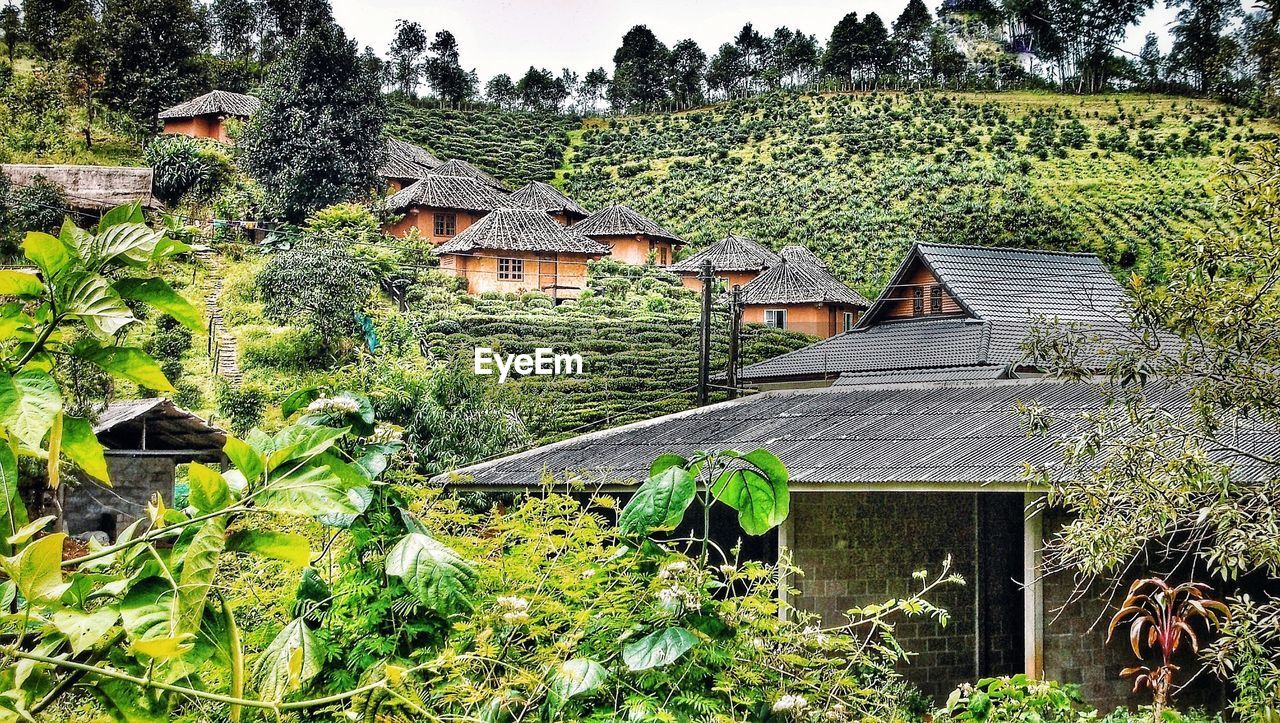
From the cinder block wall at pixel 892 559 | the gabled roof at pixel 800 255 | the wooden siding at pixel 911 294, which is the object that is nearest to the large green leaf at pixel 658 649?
the cinder block wall at pixel 892 559

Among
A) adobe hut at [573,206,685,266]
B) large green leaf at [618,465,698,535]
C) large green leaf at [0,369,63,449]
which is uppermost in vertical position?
adobe hut at [573,206,685,266]

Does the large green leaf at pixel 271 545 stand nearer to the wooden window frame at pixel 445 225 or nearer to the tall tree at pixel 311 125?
the tall tree at pixel 311 125

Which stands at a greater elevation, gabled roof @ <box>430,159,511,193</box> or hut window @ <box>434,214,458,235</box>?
gabled roof @ <box>430,159,511,193</box>

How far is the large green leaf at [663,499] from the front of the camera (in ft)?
6.43

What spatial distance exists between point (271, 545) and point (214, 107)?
46121 millimetres

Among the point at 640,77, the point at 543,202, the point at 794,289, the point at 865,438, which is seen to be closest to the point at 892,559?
the point at 865,438

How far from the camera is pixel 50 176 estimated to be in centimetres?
3531

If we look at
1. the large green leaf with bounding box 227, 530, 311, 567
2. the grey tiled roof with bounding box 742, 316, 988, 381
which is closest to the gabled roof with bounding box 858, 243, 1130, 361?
the grey tiled roof with bounding box 742, 316, 988, 381

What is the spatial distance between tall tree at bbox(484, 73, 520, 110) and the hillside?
18.3 ft

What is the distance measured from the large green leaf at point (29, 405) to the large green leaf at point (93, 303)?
7 cm

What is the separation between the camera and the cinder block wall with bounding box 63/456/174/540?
17406mm

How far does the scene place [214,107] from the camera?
43906 mm

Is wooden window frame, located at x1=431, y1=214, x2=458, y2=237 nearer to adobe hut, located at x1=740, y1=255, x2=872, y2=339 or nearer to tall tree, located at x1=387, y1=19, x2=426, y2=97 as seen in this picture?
adobe hut, located at x1=740, y1=255, x2=872, y2=339

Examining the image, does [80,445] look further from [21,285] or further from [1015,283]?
[1015,283]
